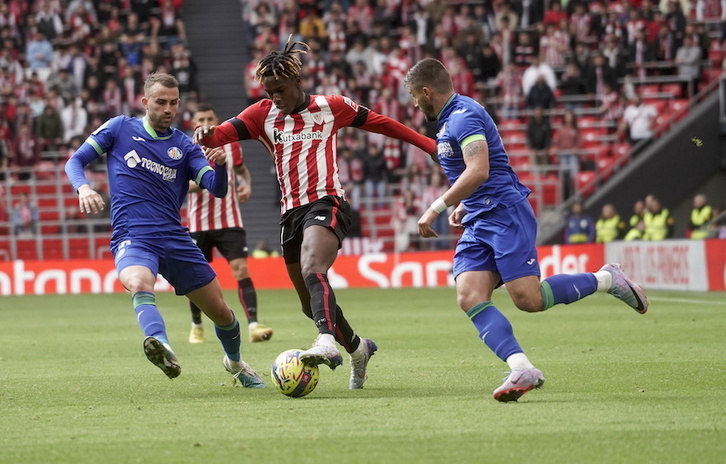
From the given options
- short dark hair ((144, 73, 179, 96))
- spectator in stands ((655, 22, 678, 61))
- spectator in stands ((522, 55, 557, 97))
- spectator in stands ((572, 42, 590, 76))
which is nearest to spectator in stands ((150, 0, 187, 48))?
spectator in stands ((522, 55, 557, 97))

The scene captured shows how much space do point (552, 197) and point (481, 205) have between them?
65.5ft

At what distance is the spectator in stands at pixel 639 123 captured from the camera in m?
A: 27.5

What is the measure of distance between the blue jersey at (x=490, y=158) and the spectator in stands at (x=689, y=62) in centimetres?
2154

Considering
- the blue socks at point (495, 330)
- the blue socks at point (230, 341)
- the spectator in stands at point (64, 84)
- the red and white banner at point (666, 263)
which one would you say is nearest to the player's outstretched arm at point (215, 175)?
the blue socks at point (230, 341)

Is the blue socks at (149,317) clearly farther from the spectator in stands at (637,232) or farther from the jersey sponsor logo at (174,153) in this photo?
the spectator in stands at (637,232)

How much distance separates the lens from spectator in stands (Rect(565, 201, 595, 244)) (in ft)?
84.1

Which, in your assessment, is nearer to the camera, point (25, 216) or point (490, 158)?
point (490, 158)

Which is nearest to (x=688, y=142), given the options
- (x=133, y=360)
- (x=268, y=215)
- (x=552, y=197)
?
(x=552, y=197)

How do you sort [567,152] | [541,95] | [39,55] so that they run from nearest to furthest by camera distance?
1. [567,152]
2. [541,95]
3. [39,55]

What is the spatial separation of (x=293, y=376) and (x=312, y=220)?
3.77 feet

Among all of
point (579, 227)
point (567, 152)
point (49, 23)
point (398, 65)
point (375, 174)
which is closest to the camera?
point (579, 227)

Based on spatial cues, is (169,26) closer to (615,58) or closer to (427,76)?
(615,58)

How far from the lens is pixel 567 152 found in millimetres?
27234

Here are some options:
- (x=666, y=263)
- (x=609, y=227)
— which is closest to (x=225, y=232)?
(x=666, y=263)
